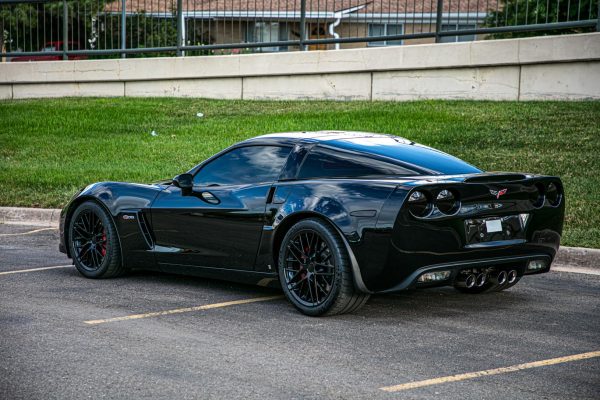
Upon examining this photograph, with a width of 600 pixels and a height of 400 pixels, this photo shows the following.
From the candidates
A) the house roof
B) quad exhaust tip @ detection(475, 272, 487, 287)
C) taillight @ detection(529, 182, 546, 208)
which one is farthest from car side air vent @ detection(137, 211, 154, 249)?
the house roof

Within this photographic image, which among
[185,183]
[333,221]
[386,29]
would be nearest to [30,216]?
[185,183]

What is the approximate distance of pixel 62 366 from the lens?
574cm

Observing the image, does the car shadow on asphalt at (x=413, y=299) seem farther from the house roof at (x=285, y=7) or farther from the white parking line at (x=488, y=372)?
the house roof at (x=285, y=7)

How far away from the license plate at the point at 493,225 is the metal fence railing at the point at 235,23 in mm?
11090

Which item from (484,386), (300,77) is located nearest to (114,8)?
(300,77)

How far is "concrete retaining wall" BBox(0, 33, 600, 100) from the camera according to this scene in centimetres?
1641

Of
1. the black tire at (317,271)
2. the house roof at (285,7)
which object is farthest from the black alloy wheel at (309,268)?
the house roof at (285,7)

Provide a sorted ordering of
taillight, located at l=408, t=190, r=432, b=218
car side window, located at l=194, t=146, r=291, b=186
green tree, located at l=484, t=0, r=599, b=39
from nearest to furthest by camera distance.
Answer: taillight, located at l=408, t=190, r=432, b=218
car side window, located at l=194, t=146, r=291, b=186
green tree, located at l=484, t=0, r=599, b=39

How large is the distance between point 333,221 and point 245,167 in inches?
51.8

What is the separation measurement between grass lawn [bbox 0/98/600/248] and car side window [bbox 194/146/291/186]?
3830 mm

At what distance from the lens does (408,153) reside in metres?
7.60

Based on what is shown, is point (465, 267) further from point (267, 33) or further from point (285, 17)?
point (285, 17)

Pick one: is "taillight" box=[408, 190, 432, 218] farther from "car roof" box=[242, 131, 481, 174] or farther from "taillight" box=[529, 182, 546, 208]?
"taillight" box=[529, 182, 546, 208]

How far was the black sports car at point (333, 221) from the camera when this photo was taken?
264 inches
